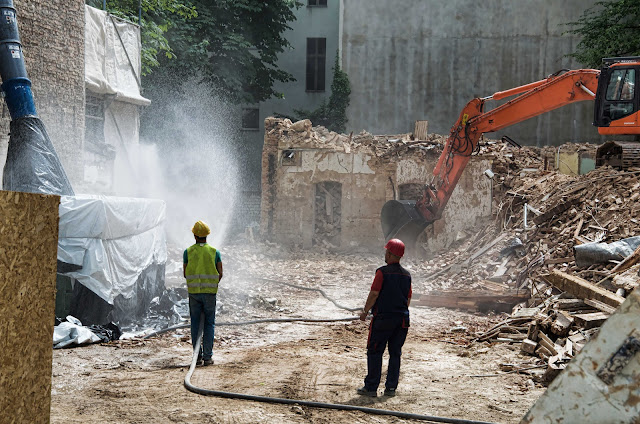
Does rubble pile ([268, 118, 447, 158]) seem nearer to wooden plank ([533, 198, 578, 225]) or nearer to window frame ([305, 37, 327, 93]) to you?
wooden plank ([533, 198, 578, 225])

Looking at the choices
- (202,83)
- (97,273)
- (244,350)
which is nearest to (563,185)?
(244,350)

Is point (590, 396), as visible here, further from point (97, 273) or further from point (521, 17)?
point (521, 17)

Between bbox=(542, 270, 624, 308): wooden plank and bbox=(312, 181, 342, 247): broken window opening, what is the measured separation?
13.5m

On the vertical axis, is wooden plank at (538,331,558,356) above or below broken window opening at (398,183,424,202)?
below

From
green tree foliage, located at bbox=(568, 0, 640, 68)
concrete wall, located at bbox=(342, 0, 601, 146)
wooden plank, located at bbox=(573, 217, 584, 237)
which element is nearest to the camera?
wooden plank, located at bbox=(573, 217, 584, 237)

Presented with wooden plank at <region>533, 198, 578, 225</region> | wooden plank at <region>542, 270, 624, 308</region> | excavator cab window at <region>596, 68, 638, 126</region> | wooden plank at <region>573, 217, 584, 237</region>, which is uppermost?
excavator cab window at <region>596, 68, 638, 126</region>

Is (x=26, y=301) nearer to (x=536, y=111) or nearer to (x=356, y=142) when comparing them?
(x=536, y=111)

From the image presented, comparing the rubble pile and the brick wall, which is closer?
the brick wall

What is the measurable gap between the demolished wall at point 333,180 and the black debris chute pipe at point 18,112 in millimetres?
11098

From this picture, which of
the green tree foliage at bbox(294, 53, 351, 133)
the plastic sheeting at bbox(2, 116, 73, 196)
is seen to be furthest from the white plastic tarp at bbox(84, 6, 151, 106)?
the green tree foliage at bbox(294, 53, 351, 133)

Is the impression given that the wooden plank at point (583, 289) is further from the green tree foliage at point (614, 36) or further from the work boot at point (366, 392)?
the green tree foliage at point (614, 36)

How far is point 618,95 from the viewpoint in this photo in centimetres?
1509

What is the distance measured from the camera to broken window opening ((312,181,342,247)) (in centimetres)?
2450

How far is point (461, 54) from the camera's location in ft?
106
